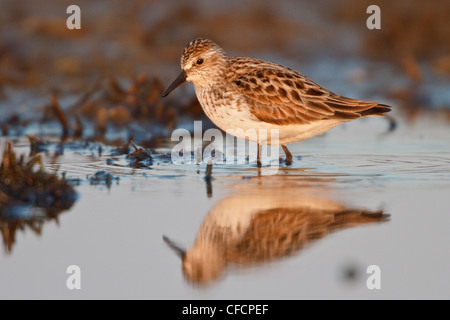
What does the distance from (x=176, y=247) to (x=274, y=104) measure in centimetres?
319

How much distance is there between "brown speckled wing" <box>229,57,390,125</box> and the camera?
8414 mm

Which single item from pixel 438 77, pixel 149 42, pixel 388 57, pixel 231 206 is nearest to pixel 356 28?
pixel 388 57

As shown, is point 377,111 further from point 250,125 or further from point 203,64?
point 203,64

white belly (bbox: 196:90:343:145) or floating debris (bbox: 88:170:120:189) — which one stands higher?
white belly (bbox: 196:90:343:145)

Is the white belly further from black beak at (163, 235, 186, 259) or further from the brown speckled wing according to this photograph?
black beak at (163, 235, 186, 259)

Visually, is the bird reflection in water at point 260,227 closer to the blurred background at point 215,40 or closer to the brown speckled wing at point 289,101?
the brown speckled wing at point 289,101

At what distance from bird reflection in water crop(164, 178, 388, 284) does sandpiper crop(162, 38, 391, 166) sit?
1388 mm

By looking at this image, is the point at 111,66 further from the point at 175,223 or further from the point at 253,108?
the point at 175,223

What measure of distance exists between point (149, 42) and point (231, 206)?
8986mm

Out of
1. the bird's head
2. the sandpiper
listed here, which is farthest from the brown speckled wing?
the bird's head

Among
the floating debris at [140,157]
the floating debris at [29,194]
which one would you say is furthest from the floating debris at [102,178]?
the floating debris at [140,157]

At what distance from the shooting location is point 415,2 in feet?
54.5

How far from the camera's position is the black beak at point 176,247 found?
18.1ft

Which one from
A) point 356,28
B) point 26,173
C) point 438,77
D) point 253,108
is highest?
point 356,28
